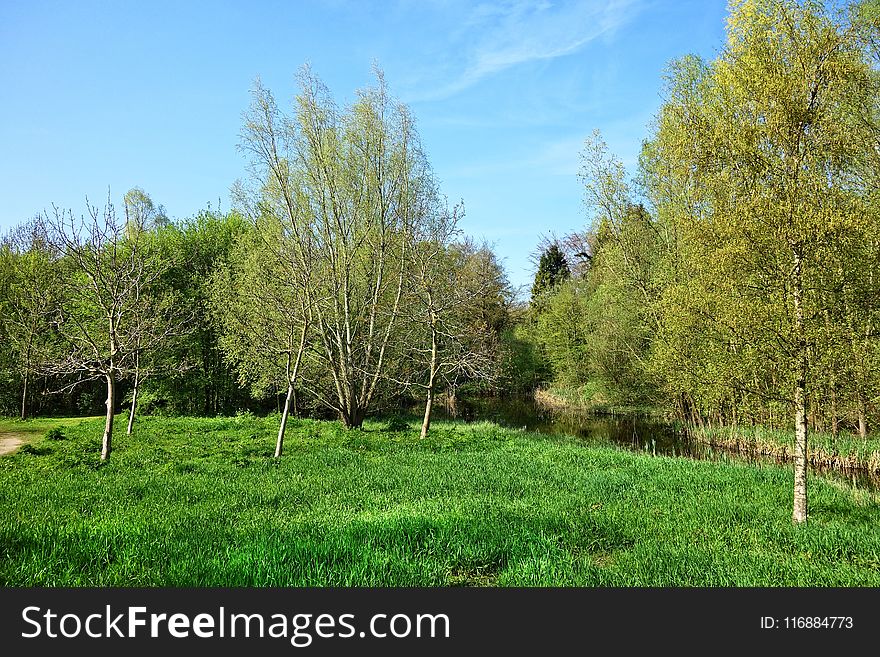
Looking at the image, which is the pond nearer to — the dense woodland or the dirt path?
the dense woodland

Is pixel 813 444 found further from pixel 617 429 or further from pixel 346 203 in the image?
pixel 346 203

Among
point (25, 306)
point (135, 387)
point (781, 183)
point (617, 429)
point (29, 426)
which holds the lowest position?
point (29, 426)

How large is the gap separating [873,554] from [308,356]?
19.3m

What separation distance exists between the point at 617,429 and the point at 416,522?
1983 centimetres

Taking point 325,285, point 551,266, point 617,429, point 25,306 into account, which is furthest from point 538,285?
point 25,306

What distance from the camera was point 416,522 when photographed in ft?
22.7

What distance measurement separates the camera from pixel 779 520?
26.3 ft

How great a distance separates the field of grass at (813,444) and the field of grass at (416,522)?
11.1 feet

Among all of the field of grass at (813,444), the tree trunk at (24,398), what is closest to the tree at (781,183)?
the field of grass at (813,444)

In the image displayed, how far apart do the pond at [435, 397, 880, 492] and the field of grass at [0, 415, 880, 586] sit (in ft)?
9.89

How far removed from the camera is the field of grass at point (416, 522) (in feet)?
17.5

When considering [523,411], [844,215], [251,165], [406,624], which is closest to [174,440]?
[251,165]

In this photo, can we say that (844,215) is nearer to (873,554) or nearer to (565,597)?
(873,554)

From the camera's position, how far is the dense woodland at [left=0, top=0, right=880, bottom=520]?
26.3 feet
